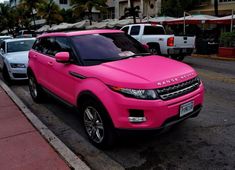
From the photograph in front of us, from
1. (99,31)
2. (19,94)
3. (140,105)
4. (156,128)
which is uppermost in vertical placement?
(99,31)

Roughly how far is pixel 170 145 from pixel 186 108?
0.71 metres

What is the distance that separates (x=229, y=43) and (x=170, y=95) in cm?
1492

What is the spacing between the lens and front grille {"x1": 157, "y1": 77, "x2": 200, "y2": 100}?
4.04 meters

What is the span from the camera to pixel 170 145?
4.69 m

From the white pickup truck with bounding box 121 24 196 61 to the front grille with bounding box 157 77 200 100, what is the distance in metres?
9.33

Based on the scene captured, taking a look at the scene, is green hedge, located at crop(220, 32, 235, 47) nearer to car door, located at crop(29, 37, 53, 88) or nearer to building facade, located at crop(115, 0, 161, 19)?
car door, located at crop(29, 37, 53, 88)

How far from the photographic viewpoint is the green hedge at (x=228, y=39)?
17175 millimetres

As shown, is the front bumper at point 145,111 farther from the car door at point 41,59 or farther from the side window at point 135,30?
the side window at point 135,30

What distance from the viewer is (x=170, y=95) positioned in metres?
4.11

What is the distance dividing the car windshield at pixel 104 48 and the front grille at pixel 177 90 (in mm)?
1208

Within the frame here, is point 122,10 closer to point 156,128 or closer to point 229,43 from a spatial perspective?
point 229,43

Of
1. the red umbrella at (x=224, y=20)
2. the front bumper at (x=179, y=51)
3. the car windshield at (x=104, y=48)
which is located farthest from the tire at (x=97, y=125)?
the red umbrella at (x=224, y=20)

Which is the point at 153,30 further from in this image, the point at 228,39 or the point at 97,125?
the point at 97,125

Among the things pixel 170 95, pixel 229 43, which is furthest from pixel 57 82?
pixel 229 43
